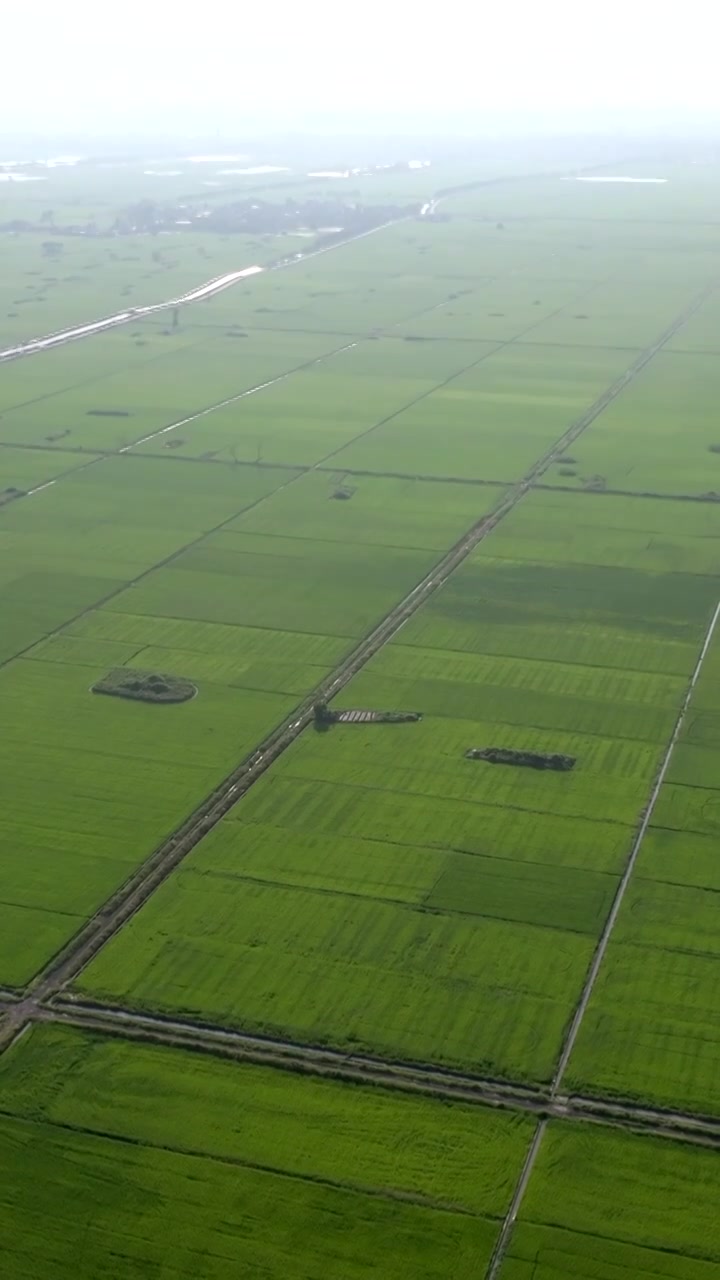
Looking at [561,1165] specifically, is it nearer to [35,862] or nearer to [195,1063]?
[195,1063]

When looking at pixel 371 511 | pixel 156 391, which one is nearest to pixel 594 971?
pixel 371 511

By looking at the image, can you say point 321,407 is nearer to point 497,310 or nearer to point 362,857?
point 497,310

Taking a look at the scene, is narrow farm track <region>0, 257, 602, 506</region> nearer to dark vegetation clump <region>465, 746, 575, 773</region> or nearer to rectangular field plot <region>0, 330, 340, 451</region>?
rectangular field plot <region>0, 330, 340, 451</region>

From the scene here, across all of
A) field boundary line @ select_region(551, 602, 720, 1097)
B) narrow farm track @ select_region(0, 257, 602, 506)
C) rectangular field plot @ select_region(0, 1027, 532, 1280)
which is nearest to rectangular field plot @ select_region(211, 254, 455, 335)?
narrow farm track @ select_region(0, 257, 602, 506)

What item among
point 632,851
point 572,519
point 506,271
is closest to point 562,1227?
point 632,851

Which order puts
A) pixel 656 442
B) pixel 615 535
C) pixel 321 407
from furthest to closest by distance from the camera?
pixel 321 407 < pixel 656 442 < pixel 615 535

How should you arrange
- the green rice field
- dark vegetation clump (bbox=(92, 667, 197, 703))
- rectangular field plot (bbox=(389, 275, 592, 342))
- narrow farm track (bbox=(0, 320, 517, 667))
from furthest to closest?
rectangular field plot (bbox=(389, 275, 592, 342))
narrow farm track (bbox=(0, 320, 517, 667))
dark vegetation clump (bbox=(92, 667, 197, 703))
the green rice field
